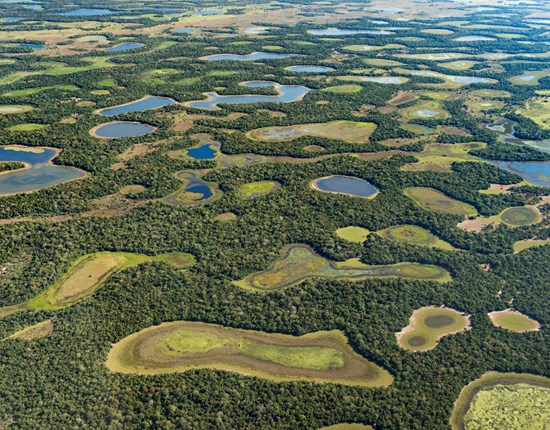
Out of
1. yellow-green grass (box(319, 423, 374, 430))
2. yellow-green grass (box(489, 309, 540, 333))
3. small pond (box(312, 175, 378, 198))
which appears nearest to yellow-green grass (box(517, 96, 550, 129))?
small pond (box(312, 175, 378, 198))

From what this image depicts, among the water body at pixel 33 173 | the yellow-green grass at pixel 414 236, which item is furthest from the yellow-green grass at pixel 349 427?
the water body at pixel 33 173

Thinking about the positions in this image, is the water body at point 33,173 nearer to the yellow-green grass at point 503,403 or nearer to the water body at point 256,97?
the water body at point 256,97

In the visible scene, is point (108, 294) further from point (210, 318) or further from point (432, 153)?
point (432, 153)

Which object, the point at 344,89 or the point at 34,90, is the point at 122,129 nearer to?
the point at 34,90

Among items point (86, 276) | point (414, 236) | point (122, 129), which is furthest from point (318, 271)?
point (122, 129)

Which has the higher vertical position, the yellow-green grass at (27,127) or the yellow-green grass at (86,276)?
the yellow-green grass at (27,127)

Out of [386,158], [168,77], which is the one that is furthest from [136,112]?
[386,158]
